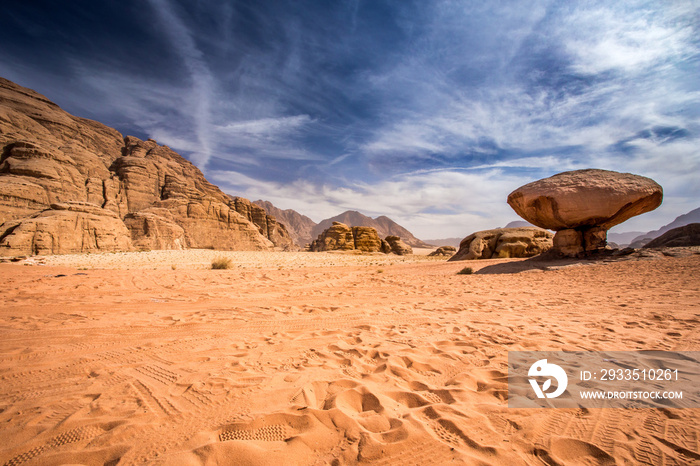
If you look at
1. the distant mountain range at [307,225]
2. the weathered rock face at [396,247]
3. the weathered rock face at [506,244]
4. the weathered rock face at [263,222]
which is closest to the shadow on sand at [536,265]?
the weathered rock face at [506,244]

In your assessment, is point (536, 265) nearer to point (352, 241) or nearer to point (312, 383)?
point (312, 383)

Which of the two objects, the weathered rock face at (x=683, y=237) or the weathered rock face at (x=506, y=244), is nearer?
the weathered rock face at (x=683, y=237)

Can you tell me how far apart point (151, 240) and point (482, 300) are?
40234mm

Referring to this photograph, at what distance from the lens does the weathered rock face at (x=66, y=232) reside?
21281 mm

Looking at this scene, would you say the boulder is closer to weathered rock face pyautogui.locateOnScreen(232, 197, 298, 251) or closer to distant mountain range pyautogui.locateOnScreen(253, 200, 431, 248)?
weathered rock face pyautogui.locateOnScreen(232, 197, 298, 251)

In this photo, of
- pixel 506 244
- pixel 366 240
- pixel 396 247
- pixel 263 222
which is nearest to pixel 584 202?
pixel 506 244

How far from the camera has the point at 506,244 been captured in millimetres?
18438

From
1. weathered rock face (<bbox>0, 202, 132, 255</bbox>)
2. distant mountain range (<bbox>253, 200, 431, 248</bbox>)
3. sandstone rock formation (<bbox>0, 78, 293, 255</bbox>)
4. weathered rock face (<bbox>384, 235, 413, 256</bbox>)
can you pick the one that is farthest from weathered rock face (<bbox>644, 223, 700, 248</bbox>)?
distant mountain range (<bbox>253, 200, 431, 248</bbox>)

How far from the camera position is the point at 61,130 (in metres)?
39.6

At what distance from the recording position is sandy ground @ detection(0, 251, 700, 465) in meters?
1.68

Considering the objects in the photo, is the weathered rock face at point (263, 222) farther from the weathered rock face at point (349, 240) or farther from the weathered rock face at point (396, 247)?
the weathered rock face at point (396, 247)

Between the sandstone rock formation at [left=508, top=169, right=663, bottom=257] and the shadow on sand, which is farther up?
the sandstone rock formation at [left=508, top=169, right=663, bottom=257]

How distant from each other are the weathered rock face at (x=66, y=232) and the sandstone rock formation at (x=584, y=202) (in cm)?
3651

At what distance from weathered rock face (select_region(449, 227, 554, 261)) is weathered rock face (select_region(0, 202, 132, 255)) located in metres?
35.0
